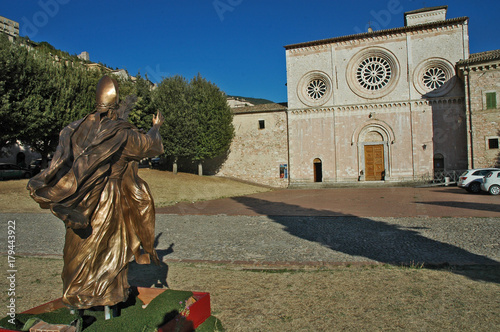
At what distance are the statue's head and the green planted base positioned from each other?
200cm

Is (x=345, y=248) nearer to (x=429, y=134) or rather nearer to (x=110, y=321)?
(x=110, y=321)

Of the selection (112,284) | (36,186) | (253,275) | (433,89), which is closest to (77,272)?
(112,284)

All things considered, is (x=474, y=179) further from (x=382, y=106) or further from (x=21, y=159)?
(x=21, y=159)

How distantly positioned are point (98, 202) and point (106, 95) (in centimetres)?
108

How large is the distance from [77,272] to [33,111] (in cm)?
2025

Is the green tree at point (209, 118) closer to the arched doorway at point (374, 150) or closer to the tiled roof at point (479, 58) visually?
the arched doorway at point (374, 150)

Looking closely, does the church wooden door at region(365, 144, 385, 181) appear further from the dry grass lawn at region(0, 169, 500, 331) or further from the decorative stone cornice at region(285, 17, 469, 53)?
the dry grass lawn at region(0, 169, 500, 331)

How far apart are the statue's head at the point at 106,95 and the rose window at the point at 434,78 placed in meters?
30.2

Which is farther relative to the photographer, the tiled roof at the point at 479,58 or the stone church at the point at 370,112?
the stone church at the point at 370,112

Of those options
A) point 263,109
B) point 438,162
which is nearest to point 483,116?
point 438,162

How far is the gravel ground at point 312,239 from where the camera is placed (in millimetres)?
6555

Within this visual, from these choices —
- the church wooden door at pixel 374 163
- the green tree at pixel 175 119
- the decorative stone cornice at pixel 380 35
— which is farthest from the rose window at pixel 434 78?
the green tree at pixel 175 119

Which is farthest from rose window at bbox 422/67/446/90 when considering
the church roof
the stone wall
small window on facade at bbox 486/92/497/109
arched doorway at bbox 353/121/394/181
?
arched doorway at bbox 353/121/394/181

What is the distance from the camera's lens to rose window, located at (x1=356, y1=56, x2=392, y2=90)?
2958cm
